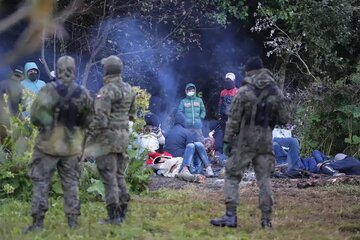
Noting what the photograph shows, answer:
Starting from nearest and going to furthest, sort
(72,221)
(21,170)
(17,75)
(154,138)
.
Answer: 1. (72,221)
2. (21,170)
3. (17,75)
4. (154,138)

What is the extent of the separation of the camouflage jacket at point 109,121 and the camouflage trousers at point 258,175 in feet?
3.95

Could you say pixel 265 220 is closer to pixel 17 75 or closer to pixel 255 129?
pixel 255 129

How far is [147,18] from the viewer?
14109 mm

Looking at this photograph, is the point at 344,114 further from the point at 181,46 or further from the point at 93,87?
the point at 93,87

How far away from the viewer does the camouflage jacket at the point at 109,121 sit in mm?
6535

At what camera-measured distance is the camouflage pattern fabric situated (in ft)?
21.6

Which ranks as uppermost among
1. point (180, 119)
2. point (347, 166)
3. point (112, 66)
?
point (112, 66)

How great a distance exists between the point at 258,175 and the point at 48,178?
7.30ft

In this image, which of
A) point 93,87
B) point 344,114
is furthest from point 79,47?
point 344,114

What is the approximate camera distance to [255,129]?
6613 millimetres

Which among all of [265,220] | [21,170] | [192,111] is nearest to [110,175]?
[265,220]

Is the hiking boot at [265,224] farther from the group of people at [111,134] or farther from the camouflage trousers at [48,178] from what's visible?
the camouflage trousers at [48,178]

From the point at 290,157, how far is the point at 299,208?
334 cm

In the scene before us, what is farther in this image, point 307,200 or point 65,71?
point 307,200
